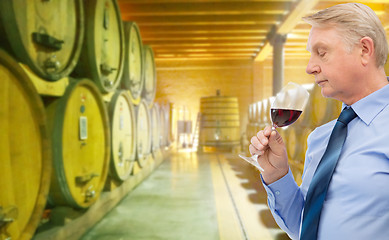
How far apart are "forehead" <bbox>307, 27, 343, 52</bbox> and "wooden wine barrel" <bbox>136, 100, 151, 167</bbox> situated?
4.15 m

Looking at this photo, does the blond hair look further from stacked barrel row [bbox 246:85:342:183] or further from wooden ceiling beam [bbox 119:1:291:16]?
wooden ceiling beam [bbox 119:1:291:16]

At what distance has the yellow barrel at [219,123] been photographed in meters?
9.35

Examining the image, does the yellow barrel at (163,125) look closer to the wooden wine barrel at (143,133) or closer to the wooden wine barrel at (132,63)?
the wooden wine barrel at (143,133)

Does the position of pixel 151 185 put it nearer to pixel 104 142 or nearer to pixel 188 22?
pixel 104 142

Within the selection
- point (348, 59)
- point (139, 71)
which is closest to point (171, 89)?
point (139, 71)

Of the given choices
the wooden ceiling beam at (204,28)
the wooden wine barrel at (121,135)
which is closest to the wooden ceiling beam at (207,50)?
the wooden ceiling beam at (204,28)

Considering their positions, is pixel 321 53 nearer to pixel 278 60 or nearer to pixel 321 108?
pixel 321 108

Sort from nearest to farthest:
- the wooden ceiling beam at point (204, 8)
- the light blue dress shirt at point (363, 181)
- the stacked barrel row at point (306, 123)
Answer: the light blue dress shirt at point (363, 181), the stacked barrel row at point (306, 123), the wooden ceiling beam at point (204, 8)

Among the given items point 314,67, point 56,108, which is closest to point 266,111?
point 56,108

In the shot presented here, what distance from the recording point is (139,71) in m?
5.12

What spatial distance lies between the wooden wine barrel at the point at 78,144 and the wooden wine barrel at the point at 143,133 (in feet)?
5.45

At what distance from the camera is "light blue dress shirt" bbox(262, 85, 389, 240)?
77 cm

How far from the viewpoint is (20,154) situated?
72.2 inches

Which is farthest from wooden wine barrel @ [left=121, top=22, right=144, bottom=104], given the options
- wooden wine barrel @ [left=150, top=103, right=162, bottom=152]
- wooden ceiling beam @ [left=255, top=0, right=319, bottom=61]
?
Result: wooden ceiling beam @ [left=255, top=0, right=319, bottom=61]
